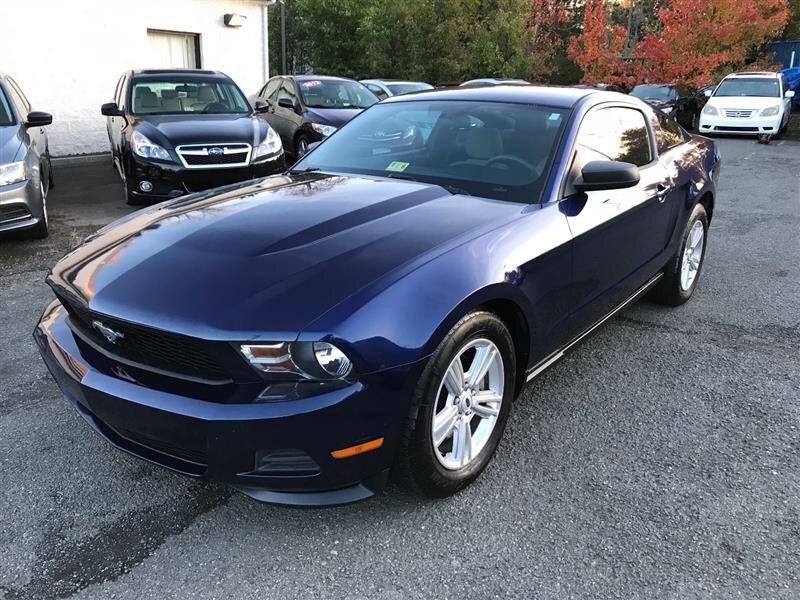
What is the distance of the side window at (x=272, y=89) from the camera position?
11869 mm

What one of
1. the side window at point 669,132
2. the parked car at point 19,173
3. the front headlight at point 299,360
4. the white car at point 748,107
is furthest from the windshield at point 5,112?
the white car at point 748,107

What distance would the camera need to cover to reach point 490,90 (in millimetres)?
3912

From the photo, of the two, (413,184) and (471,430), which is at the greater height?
(413,184)

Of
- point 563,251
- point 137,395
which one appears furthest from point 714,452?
point 137,395

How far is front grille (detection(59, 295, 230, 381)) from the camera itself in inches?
86.0

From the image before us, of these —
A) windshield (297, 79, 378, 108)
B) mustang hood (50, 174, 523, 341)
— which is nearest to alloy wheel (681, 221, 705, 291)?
mustang hood (50, 174, 523, 341)

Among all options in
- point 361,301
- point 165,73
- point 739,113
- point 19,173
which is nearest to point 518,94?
point 361,301

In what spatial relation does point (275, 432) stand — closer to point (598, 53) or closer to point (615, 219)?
point (615, 219)

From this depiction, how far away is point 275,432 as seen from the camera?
2119mm

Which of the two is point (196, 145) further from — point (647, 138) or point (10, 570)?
point (10, 570)

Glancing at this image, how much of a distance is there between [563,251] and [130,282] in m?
1.81

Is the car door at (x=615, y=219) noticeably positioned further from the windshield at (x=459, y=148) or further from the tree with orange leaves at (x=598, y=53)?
the tree with orange leaves at (x=598, y=53)

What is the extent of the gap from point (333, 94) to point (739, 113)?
10.7 m

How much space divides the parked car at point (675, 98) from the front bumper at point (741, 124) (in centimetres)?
194
